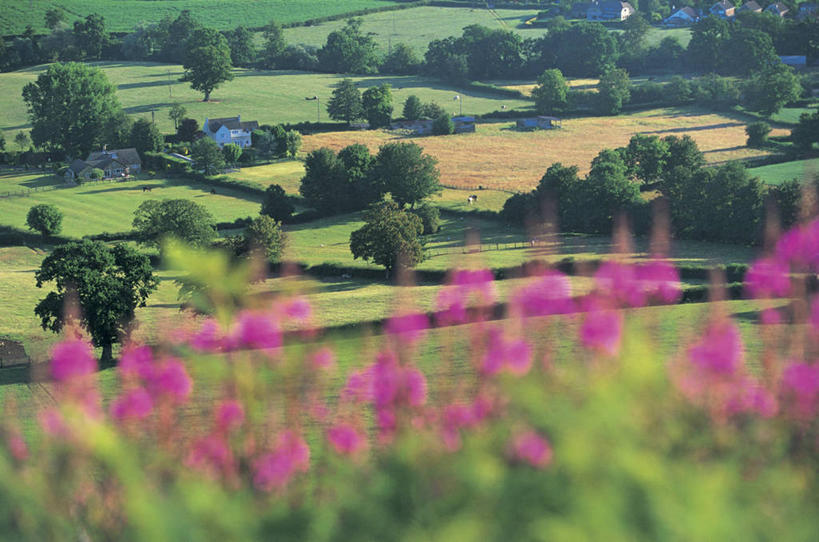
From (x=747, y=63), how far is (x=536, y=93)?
154ft

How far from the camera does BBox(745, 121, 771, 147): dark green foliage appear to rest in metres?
130

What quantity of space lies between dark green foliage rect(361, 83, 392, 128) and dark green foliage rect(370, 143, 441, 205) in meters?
46.9

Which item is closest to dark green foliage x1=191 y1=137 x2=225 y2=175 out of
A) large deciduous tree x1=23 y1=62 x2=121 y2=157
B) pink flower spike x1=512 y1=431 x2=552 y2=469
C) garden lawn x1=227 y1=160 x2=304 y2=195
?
garden lawn x1=227 y1=160 x2=304 y2=195

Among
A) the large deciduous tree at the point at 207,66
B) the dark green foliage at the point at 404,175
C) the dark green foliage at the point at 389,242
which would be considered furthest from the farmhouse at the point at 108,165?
the dark green foliage at the point at 389,242

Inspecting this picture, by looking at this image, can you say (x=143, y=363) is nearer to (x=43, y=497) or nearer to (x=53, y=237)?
(x=43, y=497)

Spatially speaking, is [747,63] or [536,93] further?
[747,63]

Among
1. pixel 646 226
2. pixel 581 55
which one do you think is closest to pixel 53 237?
pixel 646 226

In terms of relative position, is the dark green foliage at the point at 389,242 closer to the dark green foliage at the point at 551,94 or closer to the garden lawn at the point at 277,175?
the garden lawn at the point at 277,175

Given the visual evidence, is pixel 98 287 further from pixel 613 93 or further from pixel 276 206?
pixel 613 93

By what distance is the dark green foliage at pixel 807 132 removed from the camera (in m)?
120

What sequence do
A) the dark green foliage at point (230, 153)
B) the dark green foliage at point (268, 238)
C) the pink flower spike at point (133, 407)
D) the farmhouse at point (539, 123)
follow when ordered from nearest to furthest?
the pink flower spike at point (133, 407)
the dark green foliage at point (268, 238)
the dark green foliage at point (230, 153)
the farmhouse at point (539, 123)

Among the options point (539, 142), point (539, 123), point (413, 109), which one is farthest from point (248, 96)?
point (539, 142)

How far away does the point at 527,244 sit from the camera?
86.8 metres

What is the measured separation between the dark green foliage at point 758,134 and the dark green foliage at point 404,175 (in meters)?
47.7
